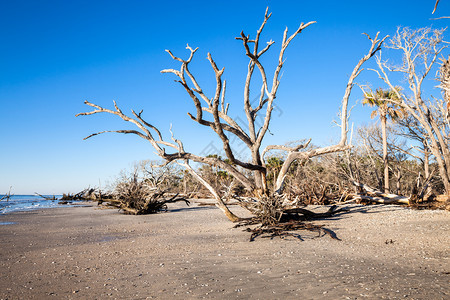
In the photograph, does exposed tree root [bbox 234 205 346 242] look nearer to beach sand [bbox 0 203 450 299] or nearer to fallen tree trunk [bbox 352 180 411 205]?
beach sand [bbox 0 203 450 299]

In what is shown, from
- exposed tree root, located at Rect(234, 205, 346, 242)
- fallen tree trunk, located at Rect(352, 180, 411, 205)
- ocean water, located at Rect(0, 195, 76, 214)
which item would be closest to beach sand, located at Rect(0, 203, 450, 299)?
exposed tree root, located at Rect(234, 205, 346, 242)

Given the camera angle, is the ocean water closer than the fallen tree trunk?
No

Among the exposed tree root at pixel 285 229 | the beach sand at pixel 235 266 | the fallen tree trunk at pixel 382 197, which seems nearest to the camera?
the beach sand at pixel 235 266

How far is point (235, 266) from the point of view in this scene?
11.8 feet

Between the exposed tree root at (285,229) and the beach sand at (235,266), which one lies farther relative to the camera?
the exposed tree root at (285,229)

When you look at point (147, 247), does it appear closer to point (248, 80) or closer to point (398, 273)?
point (398, 273)

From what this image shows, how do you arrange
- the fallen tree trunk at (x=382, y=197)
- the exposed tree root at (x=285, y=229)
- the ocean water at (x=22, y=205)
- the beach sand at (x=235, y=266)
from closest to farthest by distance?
the beach sand at (x=235, y=266) < the exposed tree root at (x=285, y=229) < the fallen tree trunk at (x=382, y=197) < the ocean water at (x=22, y=205)

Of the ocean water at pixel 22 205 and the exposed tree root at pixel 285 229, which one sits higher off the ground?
the ocean water at pixel 22 205

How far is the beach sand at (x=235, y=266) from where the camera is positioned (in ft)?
8.89

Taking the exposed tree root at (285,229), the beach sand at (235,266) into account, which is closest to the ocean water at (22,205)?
the beach sand at (235,266)

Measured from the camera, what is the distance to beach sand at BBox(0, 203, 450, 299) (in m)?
2.71

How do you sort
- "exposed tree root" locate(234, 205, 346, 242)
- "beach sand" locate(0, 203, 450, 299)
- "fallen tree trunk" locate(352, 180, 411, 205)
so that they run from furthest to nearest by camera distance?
"fallen tree trunk" locate(352, 180, 411, 205), "exposed tree root" locate(234, 205, 346, 242), "beach sand" locate(0, 203, 450, 299)

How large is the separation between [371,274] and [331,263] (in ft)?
1.79

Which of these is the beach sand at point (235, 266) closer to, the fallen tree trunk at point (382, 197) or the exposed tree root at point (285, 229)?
the exposed tree root at point (285, 229)
